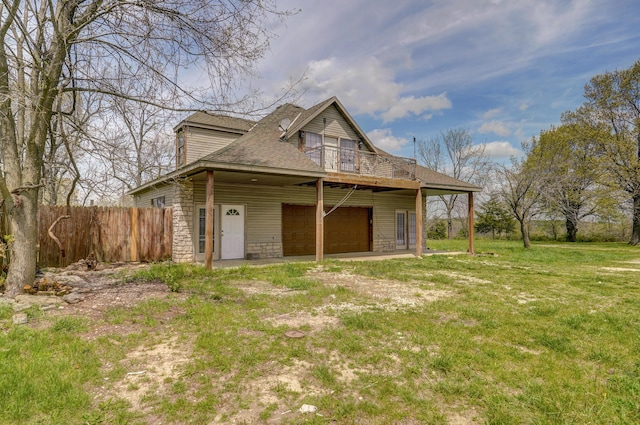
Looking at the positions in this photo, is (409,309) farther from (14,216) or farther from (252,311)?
(14,216)

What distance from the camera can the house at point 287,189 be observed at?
10727 millimetres

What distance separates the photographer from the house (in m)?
10.7

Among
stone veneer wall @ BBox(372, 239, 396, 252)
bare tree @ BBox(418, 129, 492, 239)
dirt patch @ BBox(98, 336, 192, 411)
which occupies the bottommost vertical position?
dirt patch @ BBox(98, 336, 192, 411)

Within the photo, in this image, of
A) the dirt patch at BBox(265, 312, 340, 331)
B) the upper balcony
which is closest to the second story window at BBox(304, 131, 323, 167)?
the upper balcony

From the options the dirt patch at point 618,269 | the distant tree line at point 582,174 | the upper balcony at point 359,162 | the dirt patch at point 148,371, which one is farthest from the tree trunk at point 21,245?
the distant tree line at point 582,174

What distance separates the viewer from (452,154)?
3253 cm

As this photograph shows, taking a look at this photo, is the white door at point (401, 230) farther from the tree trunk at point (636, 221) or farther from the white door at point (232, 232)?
the tree trunk at point (636, 221)

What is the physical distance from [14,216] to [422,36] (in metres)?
12.6

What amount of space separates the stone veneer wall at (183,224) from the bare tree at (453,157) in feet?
83.2

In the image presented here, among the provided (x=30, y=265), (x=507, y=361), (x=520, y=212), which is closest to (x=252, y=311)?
(x=507, y=361)

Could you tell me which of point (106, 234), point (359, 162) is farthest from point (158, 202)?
point (359, 162)

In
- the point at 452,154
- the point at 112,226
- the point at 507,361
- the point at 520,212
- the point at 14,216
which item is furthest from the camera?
the point at 452,154

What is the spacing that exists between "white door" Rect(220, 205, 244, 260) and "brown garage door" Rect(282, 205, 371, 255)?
1844mm

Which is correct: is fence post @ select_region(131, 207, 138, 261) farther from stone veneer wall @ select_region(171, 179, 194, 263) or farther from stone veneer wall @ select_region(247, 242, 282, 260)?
stone veneer wall @ select_region(247, 242, 282, 260)
